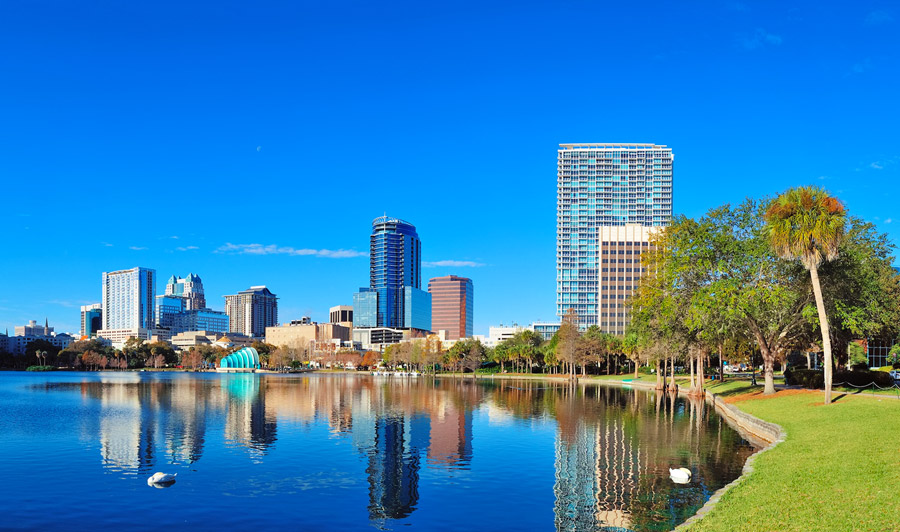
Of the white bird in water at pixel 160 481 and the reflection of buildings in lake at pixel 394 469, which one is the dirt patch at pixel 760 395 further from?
the white bird in water at pixel 160 481

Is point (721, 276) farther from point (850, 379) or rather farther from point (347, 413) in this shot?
point (347, 413)

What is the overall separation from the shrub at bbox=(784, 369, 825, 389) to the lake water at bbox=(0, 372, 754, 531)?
546 inches

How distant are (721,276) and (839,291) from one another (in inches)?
357

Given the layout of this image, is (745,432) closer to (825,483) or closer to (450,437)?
(450,437)

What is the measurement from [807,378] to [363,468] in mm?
51531

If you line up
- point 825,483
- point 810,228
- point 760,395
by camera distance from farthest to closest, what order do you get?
point 760,395, point 810,228, point 825,483

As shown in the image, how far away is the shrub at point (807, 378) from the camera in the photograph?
205ft

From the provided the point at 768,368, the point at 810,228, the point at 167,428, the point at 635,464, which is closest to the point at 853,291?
the point at 768,368

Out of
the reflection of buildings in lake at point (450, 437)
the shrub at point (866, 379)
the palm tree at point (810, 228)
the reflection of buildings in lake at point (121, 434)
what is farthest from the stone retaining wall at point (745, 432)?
the reflection of buildings in lake at point (121, 434)

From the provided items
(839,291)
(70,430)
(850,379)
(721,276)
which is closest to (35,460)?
(70,430)

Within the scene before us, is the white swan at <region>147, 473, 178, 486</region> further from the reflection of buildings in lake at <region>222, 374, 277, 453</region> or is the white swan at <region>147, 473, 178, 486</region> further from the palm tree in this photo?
the palm tree

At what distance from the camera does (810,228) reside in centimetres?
4466

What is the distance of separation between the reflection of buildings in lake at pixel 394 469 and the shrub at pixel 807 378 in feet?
123

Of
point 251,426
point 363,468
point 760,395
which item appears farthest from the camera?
point 760,395
